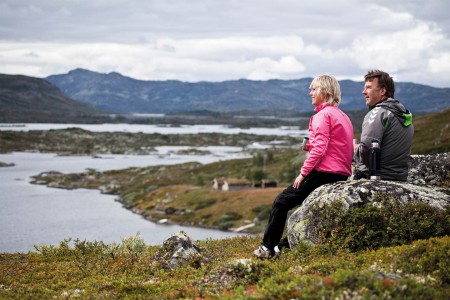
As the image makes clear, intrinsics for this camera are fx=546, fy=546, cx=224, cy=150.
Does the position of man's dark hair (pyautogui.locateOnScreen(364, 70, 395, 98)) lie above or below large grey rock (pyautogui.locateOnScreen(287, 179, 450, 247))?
above

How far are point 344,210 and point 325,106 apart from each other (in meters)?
2.35

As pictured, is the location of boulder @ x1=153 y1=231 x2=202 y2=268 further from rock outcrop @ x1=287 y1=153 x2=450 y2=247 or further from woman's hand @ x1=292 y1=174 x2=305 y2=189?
woman's hand @ x1=292 y1=174 x2=305 y2=189

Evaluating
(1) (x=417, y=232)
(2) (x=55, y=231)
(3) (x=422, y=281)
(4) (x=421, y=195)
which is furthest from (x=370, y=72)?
(2) (x=55, y=231)

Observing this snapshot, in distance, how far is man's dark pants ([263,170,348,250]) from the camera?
12469 mm

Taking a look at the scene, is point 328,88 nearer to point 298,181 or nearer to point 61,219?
point 298,181

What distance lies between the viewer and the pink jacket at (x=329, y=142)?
1196 centimetres

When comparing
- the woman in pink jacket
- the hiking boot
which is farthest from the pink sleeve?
the hiking boot

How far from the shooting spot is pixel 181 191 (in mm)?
121688

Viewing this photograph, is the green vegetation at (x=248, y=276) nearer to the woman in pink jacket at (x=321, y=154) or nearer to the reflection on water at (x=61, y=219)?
the woman in pink jacket at (x=321, y=154)

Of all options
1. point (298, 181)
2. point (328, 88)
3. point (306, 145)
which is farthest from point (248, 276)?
point (328, 88)

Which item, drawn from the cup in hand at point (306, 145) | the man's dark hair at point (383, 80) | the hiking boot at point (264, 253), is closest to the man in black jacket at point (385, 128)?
the man's dark hair at point (383, 80)

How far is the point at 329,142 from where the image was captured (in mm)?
12227

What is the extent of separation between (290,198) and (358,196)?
59.4 inches

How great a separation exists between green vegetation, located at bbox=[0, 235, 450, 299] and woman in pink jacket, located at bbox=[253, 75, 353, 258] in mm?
758
